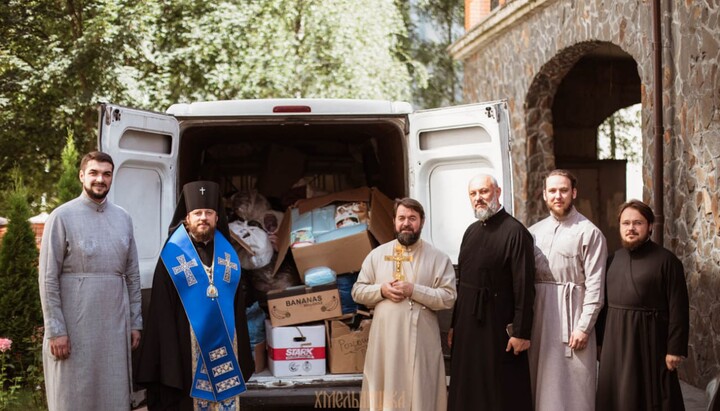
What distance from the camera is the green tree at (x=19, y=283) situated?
8508mm

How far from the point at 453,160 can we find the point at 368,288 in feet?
3.83

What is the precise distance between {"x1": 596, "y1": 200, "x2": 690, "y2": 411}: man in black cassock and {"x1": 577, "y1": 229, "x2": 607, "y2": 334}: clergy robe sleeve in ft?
0.30

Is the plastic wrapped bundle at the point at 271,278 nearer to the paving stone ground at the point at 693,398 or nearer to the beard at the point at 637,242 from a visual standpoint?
the paving stone ground at the point at 693,398

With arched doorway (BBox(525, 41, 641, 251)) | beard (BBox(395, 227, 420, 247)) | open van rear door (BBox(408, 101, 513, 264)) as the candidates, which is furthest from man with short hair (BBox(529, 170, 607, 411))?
arched doorway (BBox(525, 41, 641, 251))

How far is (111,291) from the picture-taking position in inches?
205

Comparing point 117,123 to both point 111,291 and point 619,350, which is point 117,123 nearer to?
point 111,291

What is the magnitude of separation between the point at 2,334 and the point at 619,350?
5.79 metres

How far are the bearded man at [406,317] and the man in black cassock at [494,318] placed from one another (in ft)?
0.47

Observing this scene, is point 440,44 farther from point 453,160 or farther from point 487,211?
point 487,211

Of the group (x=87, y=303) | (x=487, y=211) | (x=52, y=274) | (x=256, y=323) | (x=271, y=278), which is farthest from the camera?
(x=271, y=278)

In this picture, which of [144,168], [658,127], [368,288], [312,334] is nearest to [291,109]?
[144,168]

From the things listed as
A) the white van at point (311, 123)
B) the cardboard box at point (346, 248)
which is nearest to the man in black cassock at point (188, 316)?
the white van at point (311, 123)

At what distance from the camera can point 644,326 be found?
530cm

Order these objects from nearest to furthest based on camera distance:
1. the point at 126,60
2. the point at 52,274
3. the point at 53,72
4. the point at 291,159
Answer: the point at 52,274
the point at 291,159
the point at 53,72
the point at 126,60
